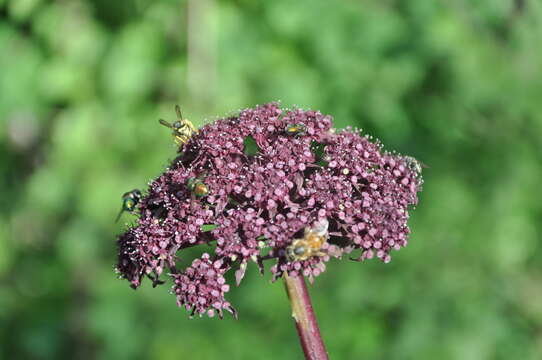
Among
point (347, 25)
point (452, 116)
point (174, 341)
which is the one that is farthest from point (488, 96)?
point (174, 341)

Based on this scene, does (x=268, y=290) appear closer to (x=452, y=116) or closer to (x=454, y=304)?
(x=454, y=304)

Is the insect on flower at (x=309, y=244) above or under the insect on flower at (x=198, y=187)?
under

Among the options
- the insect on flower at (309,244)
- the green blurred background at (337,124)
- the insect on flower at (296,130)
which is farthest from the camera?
the green blurred background at (337,124)

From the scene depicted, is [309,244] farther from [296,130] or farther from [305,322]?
[296,130]

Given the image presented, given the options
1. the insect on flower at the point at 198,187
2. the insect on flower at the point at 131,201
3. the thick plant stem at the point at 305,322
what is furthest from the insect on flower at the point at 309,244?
the insect on flower at the point at 131,201

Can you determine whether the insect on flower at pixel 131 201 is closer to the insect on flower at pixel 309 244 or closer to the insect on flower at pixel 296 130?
the insect on flower at pixel 296 130

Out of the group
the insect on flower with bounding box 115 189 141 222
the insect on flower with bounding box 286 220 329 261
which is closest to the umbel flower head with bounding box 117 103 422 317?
the insect on flower with bounding box 286 220 329 261

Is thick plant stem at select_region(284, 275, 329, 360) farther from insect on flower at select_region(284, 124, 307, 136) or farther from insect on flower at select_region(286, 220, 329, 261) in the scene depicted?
insect on flower at select_region(284, 124, 307, 136)

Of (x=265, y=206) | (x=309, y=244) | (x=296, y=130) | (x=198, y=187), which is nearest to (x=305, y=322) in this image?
(x=309, y=244)
